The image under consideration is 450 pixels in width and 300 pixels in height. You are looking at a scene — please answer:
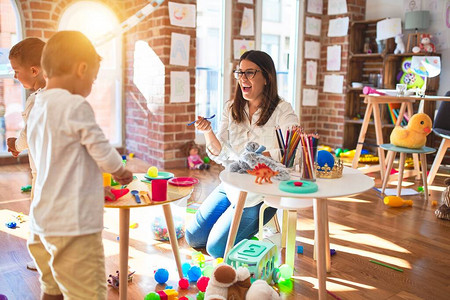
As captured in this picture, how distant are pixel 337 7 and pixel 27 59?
453 centimetres

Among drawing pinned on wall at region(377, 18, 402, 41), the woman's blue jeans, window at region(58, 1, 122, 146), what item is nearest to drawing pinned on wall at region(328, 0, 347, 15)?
drawing pinned on wall at region(377, 18, 402, 41)

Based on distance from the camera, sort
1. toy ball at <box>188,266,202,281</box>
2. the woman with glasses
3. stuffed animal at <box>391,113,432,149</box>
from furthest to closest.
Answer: stuffed animal at <box>391,113,432,149</box> → the woman with glasses → toy ball at <box>188,266,202,281</box>

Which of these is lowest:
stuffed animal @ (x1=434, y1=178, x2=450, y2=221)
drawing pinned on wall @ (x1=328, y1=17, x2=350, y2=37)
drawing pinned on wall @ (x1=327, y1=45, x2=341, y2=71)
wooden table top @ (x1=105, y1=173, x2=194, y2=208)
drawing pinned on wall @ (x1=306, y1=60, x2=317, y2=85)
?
stuffed animal @ (x1=434, y1=178, x2=450, y2=221)

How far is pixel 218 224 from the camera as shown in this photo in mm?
2209

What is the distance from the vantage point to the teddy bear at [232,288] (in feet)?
5.18

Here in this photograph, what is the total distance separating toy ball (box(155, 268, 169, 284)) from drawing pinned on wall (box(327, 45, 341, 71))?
4.28 metres

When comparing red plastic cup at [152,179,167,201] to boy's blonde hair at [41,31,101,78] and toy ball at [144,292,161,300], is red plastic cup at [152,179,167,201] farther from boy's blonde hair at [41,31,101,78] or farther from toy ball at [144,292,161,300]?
boy's blonde hair at [41,31,101,78]

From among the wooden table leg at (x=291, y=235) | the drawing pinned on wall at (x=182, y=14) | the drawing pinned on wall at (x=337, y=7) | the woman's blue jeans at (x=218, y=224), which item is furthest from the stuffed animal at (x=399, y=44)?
the wooden table leg at (x=291, y=235)

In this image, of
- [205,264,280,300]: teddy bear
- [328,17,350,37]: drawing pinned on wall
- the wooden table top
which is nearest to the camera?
the wooden table top

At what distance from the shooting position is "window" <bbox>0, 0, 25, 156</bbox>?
403 centimetres

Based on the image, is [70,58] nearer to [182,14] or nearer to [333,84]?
[182,14]

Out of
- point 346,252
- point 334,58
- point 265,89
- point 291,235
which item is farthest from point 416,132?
point 334,58

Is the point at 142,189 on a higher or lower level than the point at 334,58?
lower

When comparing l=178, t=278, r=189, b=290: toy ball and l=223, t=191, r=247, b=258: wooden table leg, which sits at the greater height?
l=223, t=191, r=247, b=258: wooden table leg
